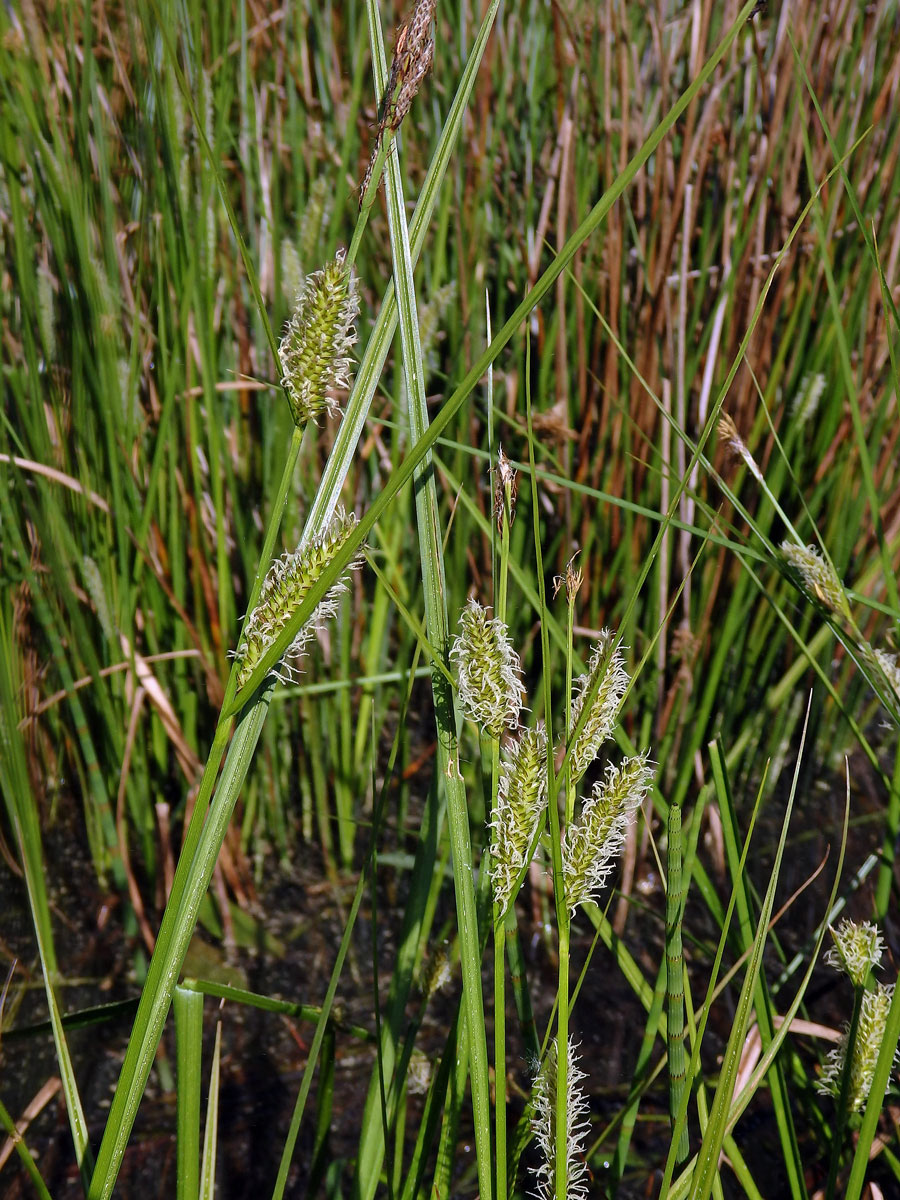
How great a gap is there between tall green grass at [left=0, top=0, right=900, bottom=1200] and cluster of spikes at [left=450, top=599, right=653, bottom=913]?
1.70ft

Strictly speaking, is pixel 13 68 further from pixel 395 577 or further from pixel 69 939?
pixel 69 939

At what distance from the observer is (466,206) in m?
1.52

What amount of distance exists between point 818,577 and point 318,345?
45 cm

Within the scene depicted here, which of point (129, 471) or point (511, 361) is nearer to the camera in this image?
point (129, 471)

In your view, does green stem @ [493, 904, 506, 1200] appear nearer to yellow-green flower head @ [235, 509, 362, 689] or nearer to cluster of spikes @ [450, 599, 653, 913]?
cluster of spikes @ [450, 599, 653, 913]

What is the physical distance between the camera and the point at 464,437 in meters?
1.41

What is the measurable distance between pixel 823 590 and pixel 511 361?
0.88 metres

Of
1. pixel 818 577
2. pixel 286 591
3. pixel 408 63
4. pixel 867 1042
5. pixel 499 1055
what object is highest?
pixel 408 63

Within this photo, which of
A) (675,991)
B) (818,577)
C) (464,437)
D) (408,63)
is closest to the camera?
(408,63)

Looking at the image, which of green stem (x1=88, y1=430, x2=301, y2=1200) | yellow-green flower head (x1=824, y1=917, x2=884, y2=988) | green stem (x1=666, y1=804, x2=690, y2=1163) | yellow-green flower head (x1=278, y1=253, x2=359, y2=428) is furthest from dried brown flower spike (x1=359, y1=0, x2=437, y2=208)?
yellow-green flower head (x1=824, y1=917, x2=884, y2=988)

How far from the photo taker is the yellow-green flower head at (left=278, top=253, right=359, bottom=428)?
427mm

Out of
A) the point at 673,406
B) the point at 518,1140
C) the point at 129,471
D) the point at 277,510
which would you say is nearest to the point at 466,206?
the point at 673,406

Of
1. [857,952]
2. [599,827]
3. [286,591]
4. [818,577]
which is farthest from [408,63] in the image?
[857,952]

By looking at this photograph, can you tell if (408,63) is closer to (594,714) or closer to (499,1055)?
(594,714)
